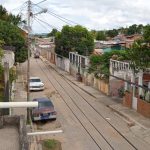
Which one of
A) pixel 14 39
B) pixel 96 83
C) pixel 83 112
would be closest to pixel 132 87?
pixel 83 112

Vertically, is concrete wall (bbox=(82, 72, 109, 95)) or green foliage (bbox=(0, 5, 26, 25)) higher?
green foliage (bbox=(0, 5, 26, 25))

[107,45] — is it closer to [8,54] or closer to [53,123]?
[8,54]

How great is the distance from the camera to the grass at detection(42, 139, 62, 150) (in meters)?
20.0

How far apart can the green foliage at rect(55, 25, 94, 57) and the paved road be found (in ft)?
72.0

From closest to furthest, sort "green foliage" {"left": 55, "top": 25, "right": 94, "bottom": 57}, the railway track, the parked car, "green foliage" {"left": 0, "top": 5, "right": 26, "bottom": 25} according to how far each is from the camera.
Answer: the railway track < the parked car < "green foliage" {"left": 55, "top": 25, "right": 94, "bottom": 57} < "green foliage" {"left": 0, "top": 5, "right": 26, "bottom": 25}

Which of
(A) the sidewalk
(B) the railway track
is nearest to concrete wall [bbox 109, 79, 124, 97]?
(A) the sidewalk

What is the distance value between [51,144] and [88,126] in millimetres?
4495

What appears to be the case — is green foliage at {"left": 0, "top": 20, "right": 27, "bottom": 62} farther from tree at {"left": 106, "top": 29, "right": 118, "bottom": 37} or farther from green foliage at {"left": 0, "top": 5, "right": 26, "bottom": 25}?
tree at {"left": 106, "top": 29, "right": 118, "bottom": 37}

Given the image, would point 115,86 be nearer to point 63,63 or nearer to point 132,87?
point 132,87

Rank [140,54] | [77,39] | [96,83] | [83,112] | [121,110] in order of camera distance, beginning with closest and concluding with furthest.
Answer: [140,54] < [121,110] < [83,112] < [96,83] < [77,39]

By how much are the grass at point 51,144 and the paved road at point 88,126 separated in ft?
1.14

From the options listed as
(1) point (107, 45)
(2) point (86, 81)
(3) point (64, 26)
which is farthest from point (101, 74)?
(1) point (107, 45)

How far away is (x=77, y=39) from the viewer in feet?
190

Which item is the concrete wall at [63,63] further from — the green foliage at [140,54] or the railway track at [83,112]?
the green foliage at [140,54]
